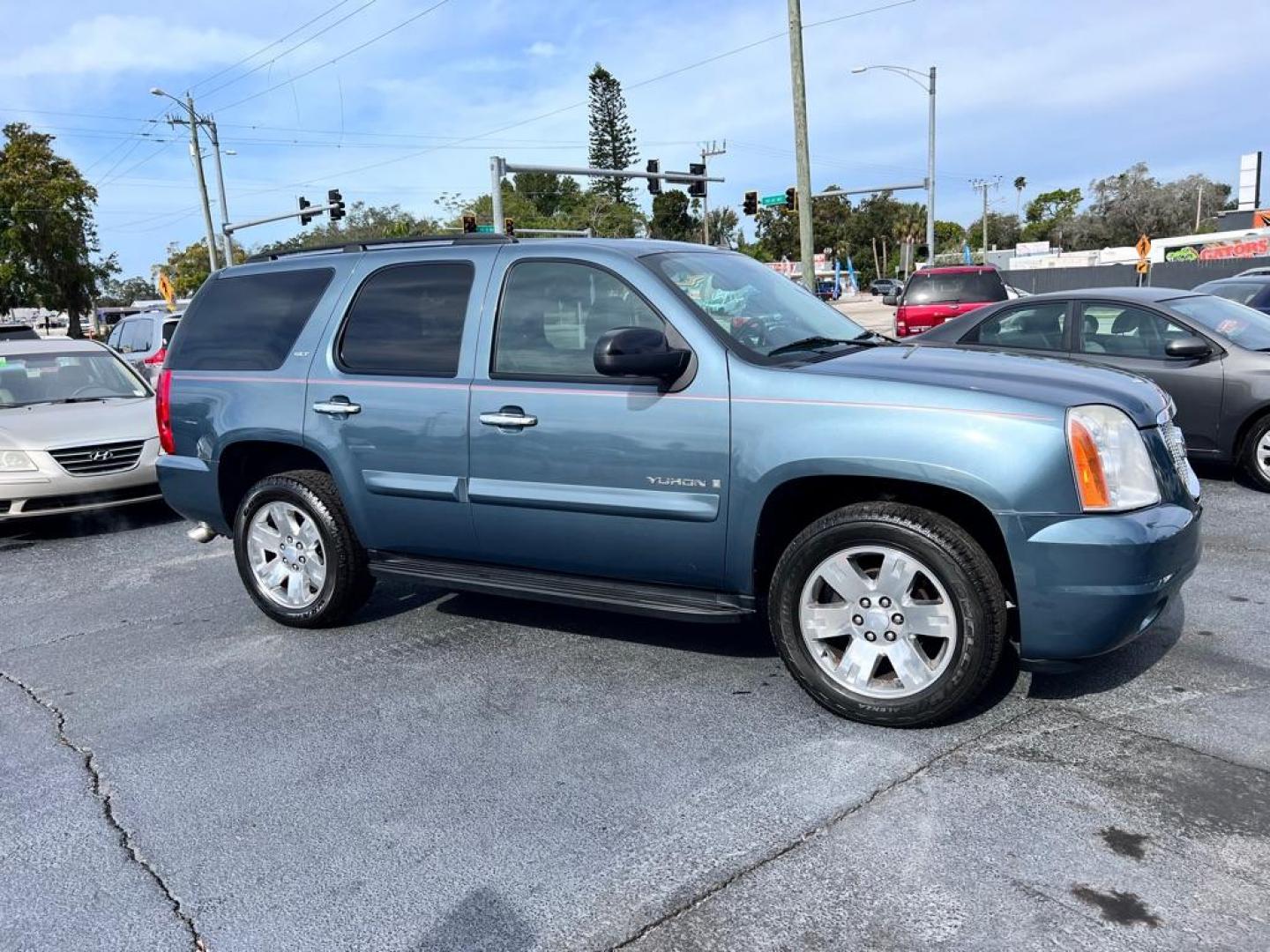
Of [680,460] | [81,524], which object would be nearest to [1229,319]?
[680,460]

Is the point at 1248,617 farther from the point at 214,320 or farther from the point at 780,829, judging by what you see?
the point at 214,320

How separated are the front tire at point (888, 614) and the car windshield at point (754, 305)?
86 cm

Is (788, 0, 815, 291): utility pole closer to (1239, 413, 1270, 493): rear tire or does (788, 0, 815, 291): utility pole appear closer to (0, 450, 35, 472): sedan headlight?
(1239, 413, 1270, 493): rear tire

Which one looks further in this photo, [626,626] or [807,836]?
[626,626]

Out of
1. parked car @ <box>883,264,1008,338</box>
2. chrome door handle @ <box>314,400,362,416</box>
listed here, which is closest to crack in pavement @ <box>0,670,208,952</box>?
chrome door handle @ <box>314,400,362,416</box>

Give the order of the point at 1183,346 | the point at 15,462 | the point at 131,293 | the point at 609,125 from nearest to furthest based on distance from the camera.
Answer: the point at 1183,346 < the point at 15,462 < the point at 609,125 < the point at 131,293

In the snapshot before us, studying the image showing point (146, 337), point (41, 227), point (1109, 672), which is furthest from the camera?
point (41, 227)

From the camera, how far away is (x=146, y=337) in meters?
14.8

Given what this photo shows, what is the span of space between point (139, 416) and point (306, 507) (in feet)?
14.3

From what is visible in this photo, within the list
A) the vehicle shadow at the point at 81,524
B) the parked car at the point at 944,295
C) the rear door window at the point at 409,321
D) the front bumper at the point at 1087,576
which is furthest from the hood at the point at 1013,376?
the parked car at the point at 944,295

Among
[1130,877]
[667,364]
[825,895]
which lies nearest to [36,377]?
[667,364]

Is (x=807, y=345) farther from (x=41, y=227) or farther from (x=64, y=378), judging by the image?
(x=41, y=227)

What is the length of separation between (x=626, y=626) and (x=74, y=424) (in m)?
5.54

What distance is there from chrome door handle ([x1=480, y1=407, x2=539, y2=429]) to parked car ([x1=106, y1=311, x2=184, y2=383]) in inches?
436
